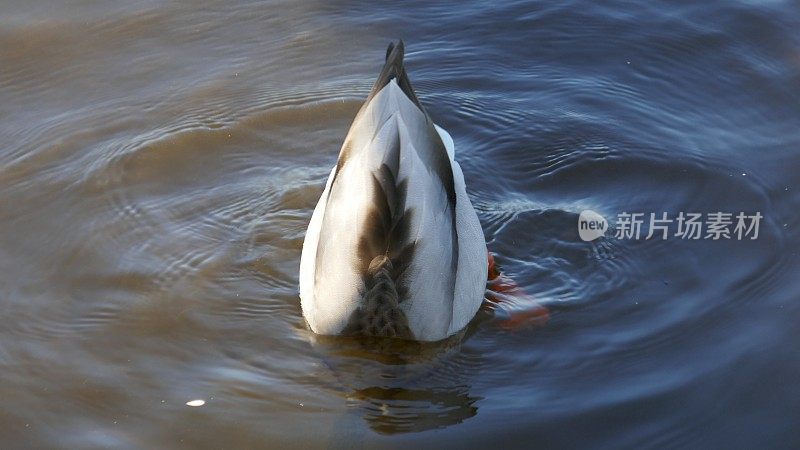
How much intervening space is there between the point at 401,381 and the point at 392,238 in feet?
2.09

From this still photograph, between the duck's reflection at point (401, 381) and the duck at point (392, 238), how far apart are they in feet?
0.19

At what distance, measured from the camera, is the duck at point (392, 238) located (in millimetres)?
4949

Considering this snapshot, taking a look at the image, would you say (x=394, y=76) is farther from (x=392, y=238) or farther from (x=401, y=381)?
(x=401, y=381)

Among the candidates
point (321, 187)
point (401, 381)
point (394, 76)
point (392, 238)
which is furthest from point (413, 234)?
point (321, 187)

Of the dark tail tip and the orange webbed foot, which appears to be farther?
the orange webbed foot

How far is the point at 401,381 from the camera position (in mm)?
5066

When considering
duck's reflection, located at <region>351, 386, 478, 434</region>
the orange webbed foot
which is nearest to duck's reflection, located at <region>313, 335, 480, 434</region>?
duck's reflection, located at <region>351, 386, 478, 434</region>

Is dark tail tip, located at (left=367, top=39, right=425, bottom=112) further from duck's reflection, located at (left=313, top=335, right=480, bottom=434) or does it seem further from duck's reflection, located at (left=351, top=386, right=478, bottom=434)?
duck's reflection, located at (left=351, top=386, right=478, bottom=434)

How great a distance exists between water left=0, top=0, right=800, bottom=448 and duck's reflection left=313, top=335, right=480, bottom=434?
14 millimetres

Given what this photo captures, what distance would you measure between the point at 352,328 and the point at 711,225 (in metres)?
1.98

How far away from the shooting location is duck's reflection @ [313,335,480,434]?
4801mm

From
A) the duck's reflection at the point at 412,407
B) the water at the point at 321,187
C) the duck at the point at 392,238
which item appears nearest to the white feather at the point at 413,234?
the duck at the point at 392,238

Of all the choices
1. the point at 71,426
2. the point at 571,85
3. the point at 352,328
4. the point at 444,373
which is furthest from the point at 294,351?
the point at 571,85

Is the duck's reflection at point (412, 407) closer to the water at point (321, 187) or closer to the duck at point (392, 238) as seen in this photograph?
the water at point (321, 187)
